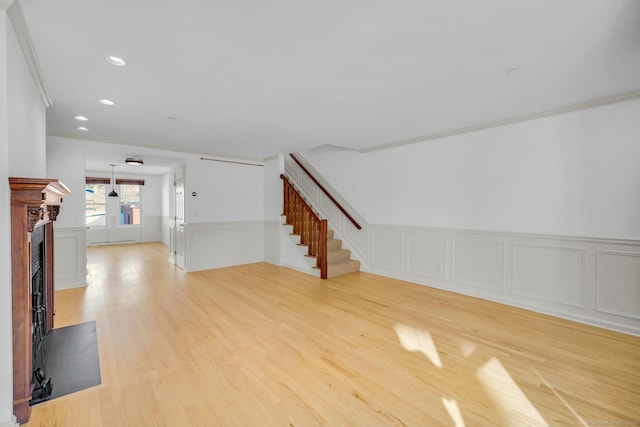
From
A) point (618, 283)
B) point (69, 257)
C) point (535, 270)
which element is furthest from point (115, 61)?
point (618, 283)

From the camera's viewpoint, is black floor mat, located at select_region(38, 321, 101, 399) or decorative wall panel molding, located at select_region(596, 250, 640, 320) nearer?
black floor mat, located at select_region(38, 321, 101, 399)

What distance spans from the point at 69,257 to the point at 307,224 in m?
4.01

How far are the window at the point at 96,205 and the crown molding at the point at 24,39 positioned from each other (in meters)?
8.04

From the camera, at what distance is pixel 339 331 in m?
2.99

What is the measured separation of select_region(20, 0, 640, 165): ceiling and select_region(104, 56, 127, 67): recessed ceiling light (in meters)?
0.04

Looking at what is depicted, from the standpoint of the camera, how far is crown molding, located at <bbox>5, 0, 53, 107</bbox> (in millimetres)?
1616

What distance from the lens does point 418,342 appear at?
2.74 m

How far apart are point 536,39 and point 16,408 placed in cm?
414

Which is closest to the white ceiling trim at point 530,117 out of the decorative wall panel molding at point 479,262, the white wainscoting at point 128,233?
the decorative wall panel molding at point 479,262

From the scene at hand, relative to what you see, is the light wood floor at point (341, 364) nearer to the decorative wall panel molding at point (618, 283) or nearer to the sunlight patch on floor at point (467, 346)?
the sunlight patch on floor at point (467, 346)

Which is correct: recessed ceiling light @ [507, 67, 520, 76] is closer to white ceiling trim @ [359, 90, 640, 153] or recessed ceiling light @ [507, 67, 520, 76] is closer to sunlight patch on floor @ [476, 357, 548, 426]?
white ceiling trim @ [359, 90, 640, 153]

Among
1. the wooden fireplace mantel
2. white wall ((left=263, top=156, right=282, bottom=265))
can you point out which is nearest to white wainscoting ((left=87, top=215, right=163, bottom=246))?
white wall ((left=263, top=156, right=282, bottom=265))

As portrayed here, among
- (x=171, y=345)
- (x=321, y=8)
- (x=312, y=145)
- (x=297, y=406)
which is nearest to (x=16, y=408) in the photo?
(x=171, y=345)

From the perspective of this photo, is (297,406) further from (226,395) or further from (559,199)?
(559,199)
